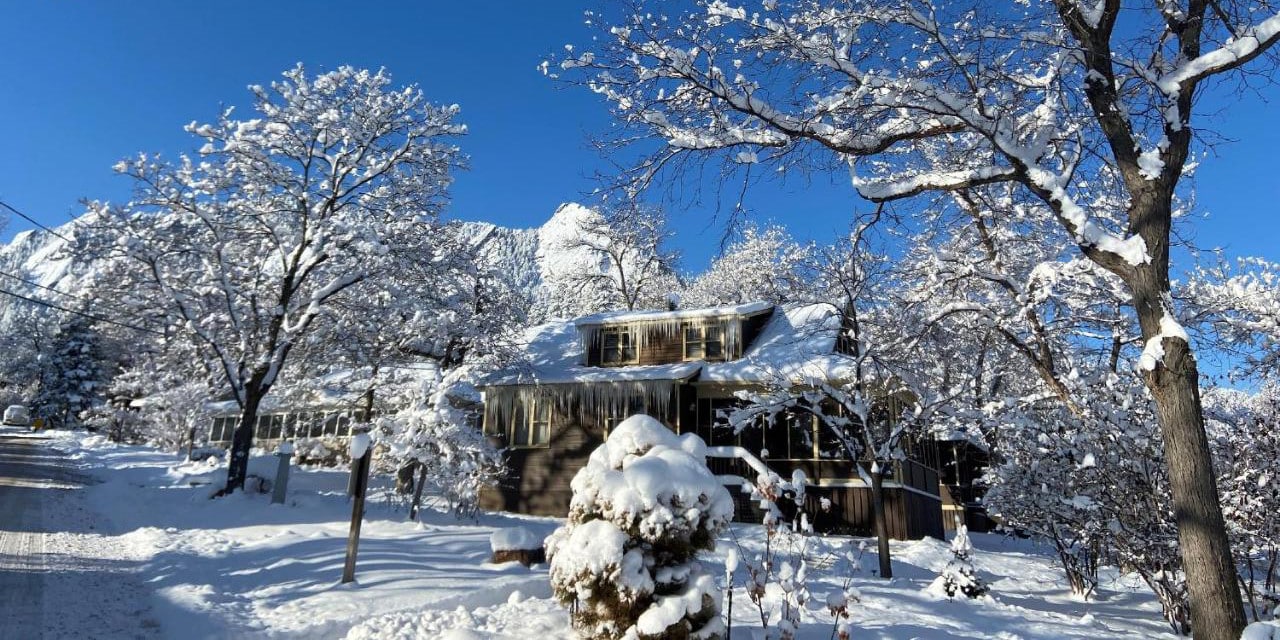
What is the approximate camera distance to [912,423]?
1357cm

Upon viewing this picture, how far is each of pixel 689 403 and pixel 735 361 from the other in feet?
6.18

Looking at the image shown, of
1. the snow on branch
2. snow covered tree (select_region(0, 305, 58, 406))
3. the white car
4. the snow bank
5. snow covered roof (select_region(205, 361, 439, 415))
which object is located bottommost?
the snow bank

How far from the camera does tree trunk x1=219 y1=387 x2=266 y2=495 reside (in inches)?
633

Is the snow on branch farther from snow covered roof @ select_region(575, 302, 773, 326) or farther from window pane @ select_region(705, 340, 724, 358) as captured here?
window pane @ select_region(705, 340, 724, 358)

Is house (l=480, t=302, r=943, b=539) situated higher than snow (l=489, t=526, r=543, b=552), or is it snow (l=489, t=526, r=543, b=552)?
house (l=480, t=302, r=943, b=539)

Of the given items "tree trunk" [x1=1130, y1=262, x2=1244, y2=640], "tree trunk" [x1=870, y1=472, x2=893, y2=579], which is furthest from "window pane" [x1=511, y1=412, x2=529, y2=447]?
"tree trunk" [x1=1130, y1=262, x2=1244, y2=640]

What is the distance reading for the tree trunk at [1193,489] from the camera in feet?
18.5

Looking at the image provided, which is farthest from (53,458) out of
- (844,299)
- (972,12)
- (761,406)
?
(972,12)

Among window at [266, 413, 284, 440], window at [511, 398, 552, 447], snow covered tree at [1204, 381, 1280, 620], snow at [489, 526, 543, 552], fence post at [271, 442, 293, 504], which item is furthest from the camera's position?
window at [266, 413, 284, 440]

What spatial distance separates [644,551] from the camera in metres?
5.38

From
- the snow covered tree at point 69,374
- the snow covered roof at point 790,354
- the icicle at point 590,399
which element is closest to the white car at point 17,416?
the snow covered tree at point 69,374

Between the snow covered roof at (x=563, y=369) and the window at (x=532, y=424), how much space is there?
3.11ft

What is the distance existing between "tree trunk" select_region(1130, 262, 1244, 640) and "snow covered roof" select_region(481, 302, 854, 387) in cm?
1070

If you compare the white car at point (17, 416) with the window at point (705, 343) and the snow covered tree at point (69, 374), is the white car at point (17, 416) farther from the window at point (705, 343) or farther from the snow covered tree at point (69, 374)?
the window at point (705, 343)
